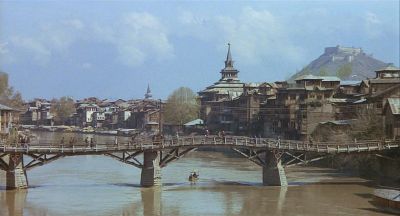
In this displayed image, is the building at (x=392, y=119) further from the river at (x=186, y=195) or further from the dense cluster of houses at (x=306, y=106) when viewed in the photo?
the river at (x=186, y=195)

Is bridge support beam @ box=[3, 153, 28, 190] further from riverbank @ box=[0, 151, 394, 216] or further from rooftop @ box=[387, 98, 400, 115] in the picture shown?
rooftop @ box=[387, 98, 400, 115]

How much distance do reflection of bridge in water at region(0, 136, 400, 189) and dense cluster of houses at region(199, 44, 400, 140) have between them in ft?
33.4

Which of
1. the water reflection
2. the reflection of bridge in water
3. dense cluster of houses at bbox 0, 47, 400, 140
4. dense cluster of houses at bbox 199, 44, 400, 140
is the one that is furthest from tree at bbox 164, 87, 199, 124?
the water reflection

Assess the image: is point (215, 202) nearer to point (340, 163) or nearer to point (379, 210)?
point (379, 210)

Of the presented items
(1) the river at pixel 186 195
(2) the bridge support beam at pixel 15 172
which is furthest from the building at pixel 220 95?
(2) the bridge support beam at pixel 15 172

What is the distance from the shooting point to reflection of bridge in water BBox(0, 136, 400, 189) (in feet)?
167

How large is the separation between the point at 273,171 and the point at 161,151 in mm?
10313

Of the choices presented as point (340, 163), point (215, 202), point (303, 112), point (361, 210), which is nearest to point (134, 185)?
point (215, 202)

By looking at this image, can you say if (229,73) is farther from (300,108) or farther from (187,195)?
(187,195)

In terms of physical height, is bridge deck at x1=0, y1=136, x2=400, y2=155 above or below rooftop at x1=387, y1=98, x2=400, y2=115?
below

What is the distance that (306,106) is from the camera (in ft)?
315

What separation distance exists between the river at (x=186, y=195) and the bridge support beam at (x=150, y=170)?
3.32 feet

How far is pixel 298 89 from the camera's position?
4033 inches

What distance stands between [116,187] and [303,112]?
47.7m
